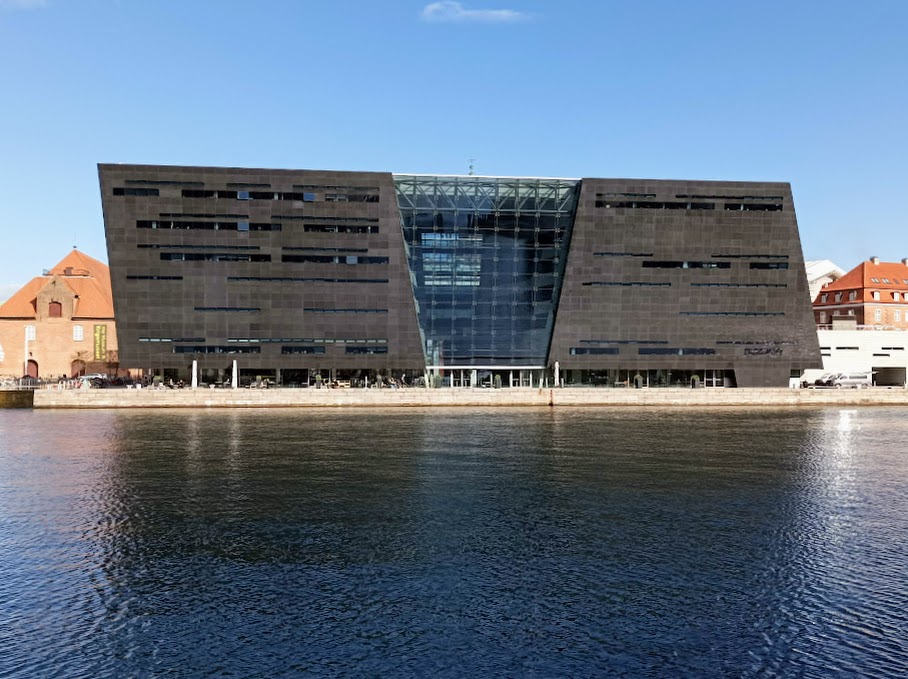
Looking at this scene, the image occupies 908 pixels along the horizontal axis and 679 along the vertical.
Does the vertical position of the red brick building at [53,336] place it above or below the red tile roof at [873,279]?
below

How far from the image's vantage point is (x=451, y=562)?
25.9 metres

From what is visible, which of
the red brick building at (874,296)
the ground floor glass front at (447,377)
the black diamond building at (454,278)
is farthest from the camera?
the red brick building at (874,296)

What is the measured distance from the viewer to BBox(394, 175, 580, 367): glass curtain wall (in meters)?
100

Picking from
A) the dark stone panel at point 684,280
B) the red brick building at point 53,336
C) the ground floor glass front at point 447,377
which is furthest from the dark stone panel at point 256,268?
the dark stone panel at point 684,280

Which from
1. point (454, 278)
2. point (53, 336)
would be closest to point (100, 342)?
point (53, 336)

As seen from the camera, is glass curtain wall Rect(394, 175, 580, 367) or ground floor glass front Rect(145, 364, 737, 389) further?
glass curtain wall Rect(394, 175, 580, 367)

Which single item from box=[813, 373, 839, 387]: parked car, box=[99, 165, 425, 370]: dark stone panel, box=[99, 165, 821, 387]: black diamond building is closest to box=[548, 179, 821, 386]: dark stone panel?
box=[99, 165, 821, 387]: black diamond building

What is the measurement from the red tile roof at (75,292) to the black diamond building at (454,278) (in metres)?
26.5

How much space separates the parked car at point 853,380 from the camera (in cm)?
11281

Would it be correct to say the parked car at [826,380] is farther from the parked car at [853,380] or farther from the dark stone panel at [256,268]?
the dark stone panel at [256,268]

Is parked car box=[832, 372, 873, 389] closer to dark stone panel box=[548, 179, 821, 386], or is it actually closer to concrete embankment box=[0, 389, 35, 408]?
dark stone panel box=[548, 179, 821, 386]

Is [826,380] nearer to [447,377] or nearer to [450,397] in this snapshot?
[447,377]

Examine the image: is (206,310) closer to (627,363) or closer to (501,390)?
(501,390)

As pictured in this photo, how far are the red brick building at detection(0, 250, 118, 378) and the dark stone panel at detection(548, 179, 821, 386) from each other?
68948mm
